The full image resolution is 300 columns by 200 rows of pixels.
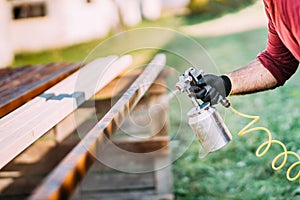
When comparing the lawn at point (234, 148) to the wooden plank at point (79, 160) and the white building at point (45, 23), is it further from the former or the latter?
the white building at point (45, 23)

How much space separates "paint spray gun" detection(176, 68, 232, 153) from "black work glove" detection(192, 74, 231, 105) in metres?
0.01

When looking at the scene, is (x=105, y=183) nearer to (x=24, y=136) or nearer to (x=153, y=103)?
(x=153, y=103)

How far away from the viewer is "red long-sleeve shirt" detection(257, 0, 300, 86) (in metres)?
2.60

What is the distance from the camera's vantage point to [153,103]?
17.2 ft

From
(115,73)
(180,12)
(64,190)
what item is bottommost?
(180,12)

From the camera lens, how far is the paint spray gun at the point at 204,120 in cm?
270

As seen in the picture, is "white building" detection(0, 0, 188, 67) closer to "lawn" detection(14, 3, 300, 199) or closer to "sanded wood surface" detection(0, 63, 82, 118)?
"lawn" detection(14, 3, 300, 199)

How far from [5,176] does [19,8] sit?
878 cm

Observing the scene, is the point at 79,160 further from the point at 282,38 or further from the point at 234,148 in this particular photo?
the point at 234,148

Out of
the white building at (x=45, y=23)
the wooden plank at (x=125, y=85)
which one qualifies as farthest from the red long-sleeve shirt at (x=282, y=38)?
the white building at (x=45, y=23)

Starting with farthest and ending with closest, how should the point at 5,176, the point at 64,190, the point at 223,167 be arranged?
the point at 223,167, the point at 5,176, the point at 64,190

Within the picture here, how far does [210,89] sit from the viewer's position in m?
2.82

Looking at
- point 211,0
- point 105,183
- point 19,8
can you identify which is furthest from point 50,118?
point 211,0

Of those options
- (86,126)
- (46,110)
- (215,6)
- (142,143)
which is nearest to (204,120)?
(46,110)
